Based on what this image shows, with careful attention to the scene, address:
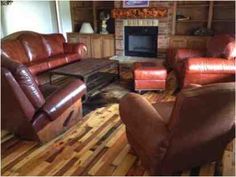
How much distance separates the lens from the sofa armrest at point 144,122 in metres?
1.54

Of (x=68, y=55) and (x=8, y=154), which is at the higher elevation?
(x=68, y=55)

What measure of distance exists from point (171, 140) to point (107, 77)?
2992 mm

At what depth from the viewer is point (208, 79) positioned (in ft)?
11.1

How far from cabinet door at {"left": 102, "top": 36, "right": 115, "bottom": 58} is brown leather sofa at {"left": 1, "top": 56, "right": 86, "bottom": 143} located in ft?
11.3

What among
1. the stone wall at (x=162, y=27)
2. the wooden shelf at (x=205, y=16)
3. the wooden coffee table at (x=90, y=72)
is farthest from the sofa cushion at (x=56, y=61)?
the wooden shelf at (x=205, y=16)

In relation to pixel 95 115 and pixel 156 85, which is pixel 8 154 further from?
pixel 156 85

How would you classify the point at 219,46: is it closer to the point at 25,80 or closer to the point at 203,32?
the point at 203,32

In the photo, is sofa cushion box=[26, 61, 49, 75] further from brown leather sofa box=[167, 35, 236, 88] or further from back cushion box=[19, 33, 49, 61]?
brown leather sofa box=[167, 35, 236, 88]

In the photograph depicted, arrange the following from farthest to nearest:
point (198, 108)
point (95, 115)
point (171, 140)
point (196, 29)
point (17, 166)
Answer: point (196, 29)
point (95, 115)
point (17, 166)
point (171, 140)
point (198, 108)

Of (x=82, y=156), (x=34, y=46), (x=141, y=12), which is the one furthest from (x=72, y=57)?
(x=82, y=156)

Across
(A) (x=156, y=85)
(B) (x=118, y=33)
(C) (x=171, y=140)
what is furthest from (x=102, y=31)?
(C) (x=171, y=140)

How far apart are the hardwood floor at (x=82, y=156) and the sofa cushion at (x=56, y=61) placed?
1871 millimetres

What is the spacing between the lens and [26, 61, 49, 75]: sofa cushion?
3.97m

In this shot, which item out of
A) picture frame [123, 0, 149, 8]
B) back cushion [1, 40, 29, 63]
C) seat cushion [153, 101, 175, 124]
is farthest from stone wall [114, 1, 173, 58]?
seat cushion [153, 101, 175, 124]
